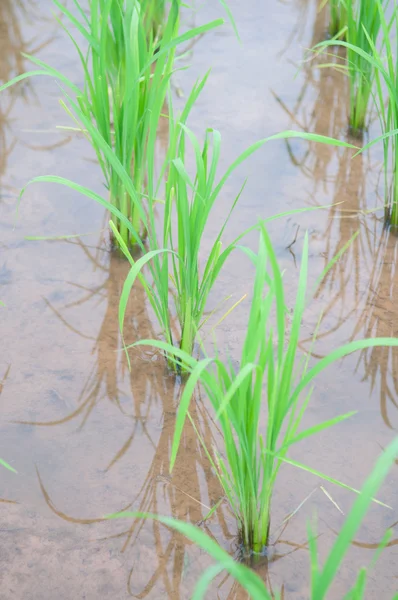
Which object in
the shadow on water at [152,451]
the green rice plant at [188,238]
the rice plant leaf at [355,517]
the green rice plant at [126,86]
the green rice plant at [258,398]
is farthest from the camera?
the green rice plant at [126,86]

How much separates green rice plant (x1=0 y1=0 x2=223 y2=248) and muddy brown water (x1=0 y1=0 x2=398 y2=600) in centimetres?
26

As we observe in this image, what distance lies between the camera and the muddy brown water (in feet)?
4.03

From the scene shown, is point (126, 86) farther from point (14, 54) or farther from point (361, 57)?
point (14, 54)

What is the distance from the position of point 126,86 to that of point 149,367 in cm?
61

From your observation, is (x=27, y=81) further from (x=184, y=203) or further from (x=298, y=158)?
(x=184, y=203)

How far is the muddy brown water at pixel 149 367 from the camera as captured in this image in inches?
48.3

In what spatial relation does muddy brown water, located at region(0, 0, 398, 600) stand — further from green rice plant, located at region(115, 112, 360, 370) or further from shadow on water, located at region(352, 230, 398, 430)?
green rice plant, located at region(115, 112, 360, 370)

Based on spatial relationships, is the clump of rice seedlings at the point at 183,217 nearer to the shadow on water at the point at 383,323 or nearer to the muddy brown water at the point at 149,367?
the muddy brown water at the point at 149,367

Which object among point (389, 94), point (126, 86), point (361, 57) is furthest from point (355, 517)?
point (361, 57)

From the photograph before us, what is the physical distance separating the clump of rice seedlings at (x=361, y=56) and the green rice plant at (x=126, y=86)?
1.73 ft

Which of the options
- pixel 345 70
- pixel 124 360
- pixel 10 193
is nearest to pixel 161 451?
pixel 124 360

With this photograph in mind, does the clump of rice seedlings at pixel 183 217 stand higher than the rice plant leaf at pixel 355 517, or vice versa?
the clump of rice seedlings at pixel 183 217

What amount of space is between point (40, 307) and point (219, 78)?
4.14 feet

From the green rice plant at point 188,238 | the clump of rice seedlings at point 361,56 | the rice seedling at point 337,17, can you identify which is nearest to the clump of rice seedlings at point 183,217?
the green rice plant at point 188,238
